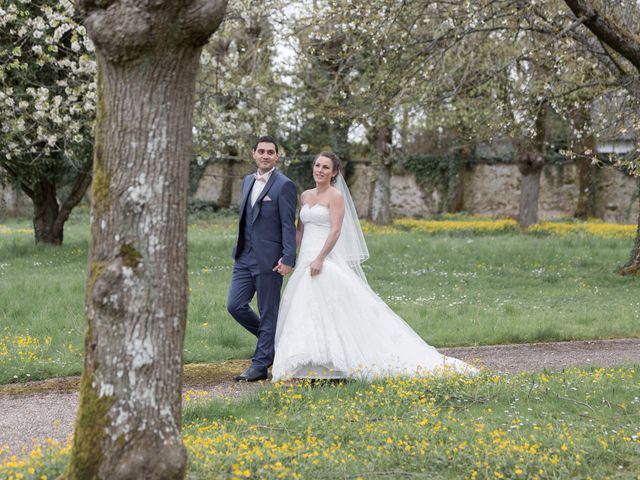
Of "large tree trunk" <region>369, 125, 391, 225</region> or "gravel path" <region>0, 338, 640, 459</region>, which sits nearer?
"gravel path" <region>0, 338, 640, 459</region>

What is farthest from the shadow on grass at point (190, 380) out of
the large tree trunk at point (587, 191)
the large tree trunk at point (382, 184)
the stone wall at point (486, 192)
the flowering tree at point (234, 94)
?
the large tree trunk at point (587, 191)

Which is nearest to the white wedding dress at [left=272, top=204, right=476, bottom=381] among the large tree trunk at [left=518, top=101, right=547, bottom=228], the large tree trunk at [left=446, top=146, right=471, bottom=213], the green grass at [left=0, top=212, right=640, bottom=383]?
the green grass at [left=0, top=212, right=640, bottom=383]

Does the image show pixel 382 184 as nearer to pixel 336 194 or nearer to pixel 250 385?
pixel 336 194

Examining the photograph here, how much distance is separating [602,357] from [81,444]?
6.42m

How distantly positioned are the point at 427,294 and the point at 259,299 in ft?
19.1

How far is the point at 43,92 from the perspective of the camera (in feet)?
42.5

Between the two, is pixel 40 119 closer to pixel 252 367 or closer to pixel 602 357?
pixel 252 367

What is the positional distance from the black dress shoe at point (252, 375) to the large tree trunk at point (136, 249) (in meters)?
3.21

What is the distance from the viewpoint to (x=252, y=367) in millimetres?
7199

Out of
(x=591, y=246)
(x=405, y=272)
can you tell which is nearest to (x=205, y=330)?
(x=405, y=272)

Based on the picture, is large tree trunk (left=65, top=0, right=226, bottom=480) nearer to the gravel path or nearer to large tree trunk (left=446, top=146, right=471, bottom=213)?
the gravel path

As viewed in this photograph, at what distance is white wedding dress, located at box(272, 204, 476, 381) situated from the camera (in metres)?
6.99

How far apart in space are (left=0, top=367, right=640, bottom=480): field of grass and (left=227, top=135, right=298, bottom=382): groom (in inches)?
30.9

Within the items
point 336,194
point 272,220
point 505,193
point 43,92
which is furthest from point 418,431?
point 505,193
